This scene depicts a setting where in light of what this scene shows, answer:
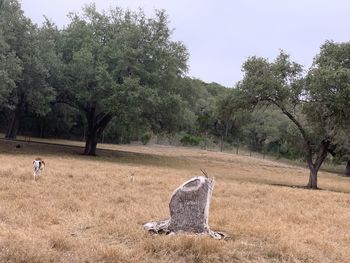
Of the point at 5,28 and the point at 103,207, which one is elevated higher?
the point at 5,28

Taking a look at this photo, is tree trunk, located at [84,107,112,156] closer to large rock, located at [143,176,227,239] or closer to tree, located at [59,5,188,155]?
tree, located at [59,5,188,155]

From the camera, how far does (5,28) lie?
31500 millimetres

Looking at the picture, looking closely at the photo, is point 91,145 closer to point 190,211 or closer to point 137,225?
point 137,225

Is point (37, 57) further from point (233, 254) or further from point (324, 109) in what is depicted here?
point (233, 254)

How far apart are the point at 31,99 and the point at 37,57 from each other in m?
2.95

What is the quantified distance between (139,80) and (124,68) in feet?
4.96

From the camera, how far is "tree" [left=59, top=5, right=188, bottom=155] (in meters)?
32.2

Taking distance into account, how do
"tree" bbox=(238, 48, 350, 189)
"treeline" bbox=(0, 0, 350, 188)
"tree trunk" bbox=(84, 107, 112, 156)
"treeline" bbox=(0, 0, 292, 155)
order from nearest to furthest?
"tree" bbox=(238, 48, 350, 189) < "treeline" bbox=(0, 0, 350, 188) < "treeline" bbox=(0, 0, 292, 155) < "tree trunk" bbox=(84, 107, 112, 156)

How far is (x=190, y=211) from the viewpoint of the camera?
28.1 ft

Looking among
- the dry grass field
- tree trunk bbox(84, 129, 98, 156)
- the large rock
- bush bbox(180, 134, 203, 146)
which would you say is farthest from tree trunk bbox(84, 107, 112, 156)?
bush bbox(180, 134, 203, 146)

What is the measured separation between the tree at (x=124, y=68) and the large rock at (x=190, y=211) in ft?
75.4

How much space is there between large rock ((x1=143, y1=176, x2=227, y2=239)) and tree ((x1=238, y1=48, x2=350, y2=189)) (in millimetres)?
16783

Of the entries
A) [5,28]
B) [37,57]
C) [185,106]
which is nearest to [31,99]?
[37,57]

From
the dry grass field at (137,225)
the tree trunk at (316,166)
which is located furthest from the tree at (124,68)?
the dry grass field at (137,225)
